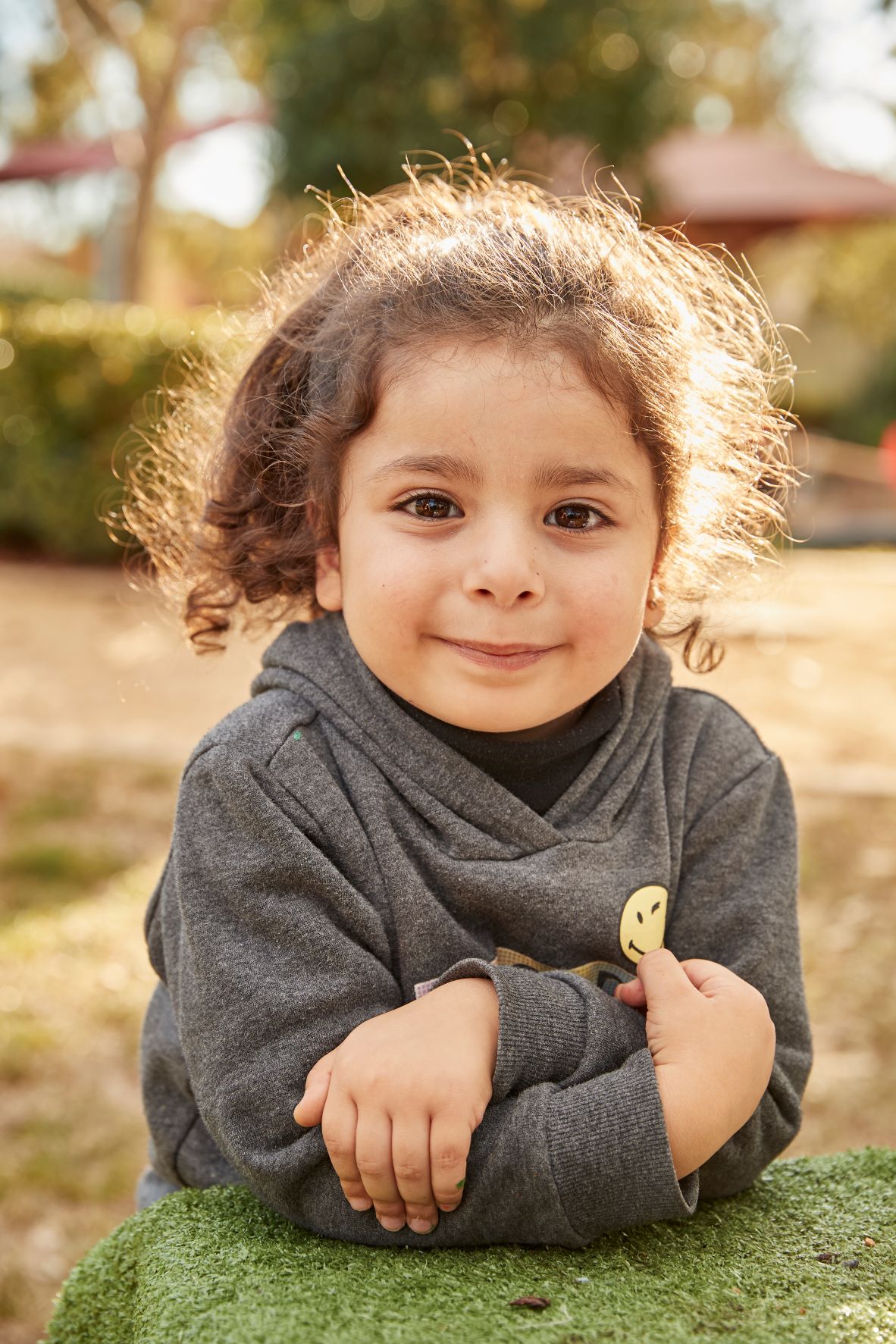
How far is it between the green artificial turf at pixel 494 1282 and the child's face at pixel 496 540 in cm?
65

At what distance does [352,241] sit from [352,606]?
0.66m

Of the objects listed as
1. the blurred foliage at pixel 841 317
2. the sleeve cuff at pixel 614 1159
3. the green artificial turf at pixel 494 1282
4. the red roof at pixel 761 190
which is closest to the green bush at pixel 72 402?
the green artificial turf at pixel 494 1282

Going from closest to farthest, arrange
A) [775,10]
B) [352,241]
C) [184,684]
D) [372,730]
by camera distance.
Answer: [372,730] < [352,241] < [184,684] < [775,10]

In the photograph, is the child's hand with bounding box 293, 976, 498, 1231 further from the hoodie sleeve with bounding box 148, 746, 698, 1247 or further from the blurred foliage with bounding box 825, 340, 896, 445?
the blurred foliage with bounding box 825, 340, 896, 445

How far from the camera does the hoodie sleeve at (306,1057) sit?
4.52 feet

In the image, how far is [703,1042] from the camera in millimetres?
1472

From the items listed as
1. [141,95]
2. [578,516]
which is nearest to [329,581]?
[578,516]

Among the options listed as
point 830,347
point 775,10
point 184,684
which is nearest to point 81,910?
point 184,684

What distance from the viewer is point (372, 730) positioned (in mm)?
1651

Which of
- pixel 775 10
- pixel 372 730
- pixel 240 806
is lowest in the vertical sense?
pixel 240 806

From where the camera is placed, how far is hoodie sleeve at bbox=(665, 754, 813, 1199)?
63.7 inches

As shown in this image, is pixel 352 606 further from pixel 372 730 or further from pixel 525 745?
pixel 525 745

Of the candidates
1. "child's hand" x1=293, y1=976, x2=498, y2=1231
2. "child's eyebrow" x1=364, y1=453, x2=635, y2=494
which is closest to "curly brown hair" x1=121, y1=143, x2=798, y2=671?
"child's eyebrow" x1=364, y1=453, x2=635, y2=494

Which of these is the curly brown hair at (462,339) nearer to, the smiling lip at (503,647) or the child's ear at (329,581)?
the child's ear at (329,581)
